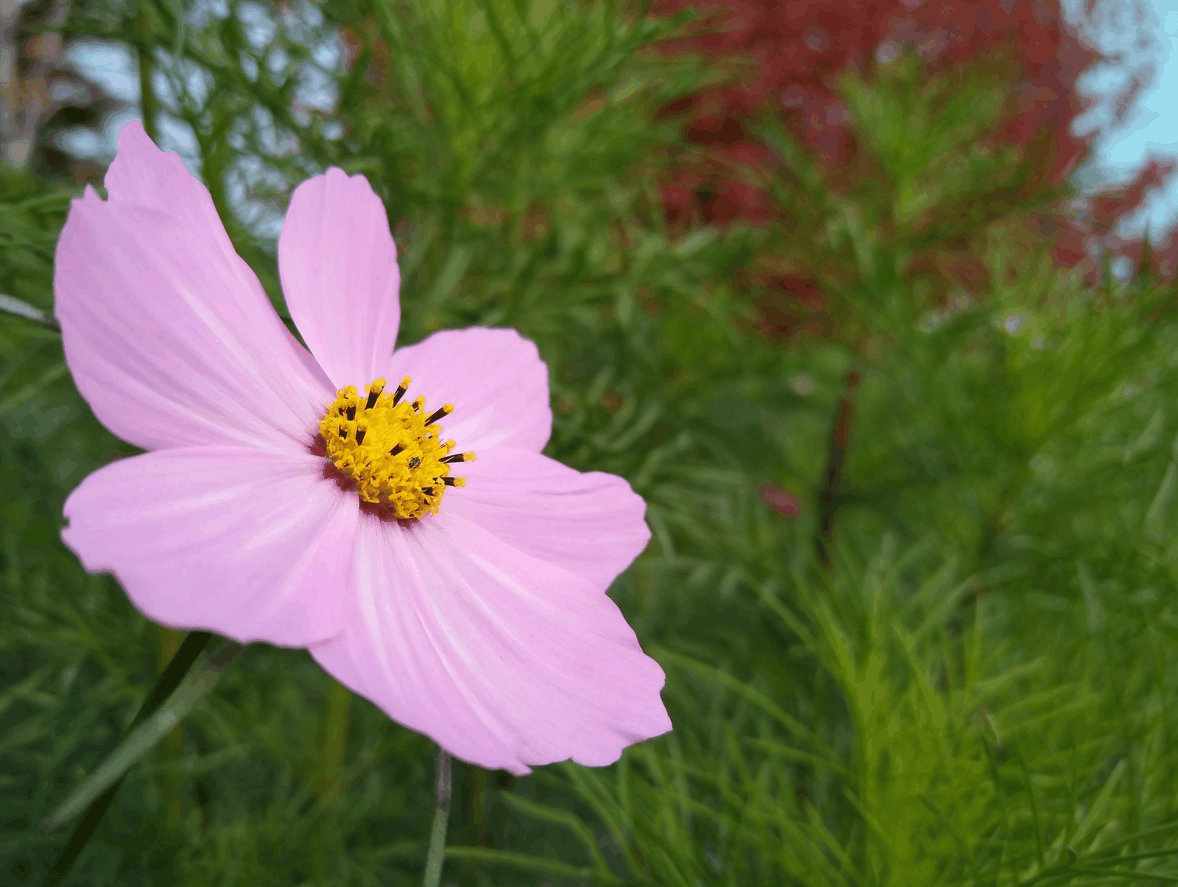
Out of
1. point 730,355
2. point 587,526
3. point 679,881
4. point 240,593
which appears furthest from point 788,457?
point 240,593

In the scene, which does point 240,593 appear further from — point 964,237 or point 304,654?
point 964,237

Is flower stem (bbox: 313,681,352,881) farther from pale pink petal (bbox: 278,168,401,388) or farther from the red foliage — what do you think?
the red foliage

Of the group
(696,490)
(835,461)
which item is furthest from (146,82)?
(835,461)

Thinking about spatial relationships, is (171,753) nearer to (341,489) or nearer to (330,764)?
(330,764)

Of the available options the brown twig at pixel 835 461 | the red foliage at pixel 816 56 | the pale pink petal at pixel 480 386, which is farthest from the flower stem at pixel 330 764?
the red foliage at pixel 816 56

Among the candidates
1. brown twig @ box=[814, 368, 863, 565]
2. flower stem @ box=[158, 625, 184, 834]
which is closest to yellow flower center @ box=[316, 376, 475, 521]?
flower stem @ box=[158, 625, 184, 834]
